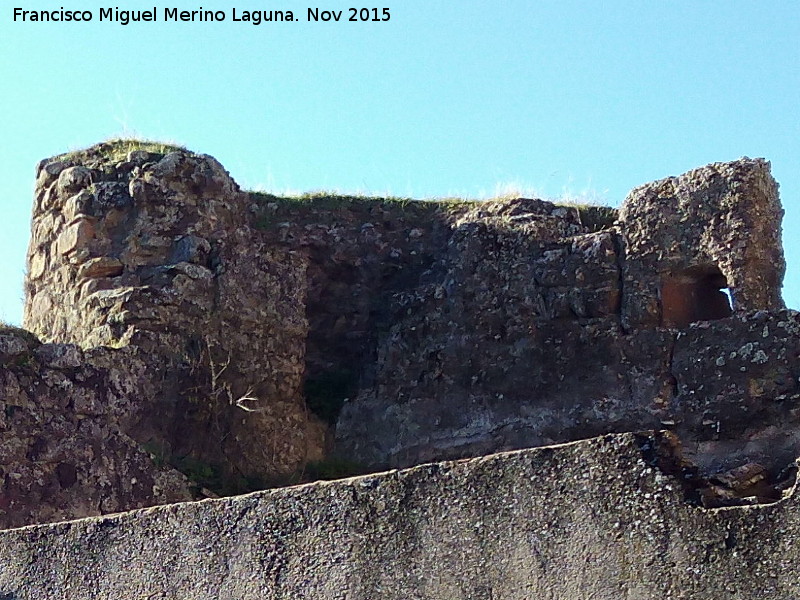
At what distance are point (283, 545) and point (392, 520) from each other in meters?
0.64

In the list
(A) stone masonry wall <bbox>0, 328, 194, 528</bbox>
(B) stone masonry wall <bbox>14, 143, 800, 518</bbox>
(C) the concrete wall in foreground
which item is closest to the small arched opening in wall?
(B) stone masonry wall <bbox>14, 143, 800, 518</bbox>

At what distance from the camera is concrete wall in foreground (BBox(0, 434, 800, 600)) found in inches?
239

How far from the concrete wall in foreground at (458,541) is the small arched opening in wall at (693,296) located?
6249 mm

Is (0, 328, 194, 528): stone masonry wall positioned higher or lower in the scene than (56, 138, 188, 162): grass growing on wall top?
lower

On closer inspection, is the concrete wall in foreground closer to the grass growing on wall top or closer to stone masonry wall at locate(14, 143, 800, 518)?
stone masonry wall at locate(14, 143, 800, 518)

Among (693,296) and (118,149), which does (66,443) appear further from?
(693,296)

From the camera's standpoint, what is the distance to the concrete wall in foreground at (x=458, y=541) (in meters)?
6.08

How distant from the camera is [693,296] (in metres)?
13.0

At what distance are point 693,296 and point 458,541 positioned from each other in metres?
6.89

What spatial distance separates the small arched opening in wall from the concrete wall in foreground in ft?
20.5

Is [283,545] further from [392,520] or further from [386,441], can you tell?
[386,441]

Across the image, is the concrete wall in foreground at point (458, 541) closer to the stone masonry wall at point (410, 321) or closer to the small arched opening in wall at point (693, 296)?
the stone masonry wall at point (410, 321)

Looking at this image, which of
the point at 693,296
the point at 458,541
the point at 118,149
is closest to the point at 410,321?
the point at 693,296

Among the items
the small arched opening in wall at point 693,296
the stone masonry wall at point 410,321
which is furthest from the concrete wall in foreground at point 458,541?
the small arched opening in wall at point 693,296
